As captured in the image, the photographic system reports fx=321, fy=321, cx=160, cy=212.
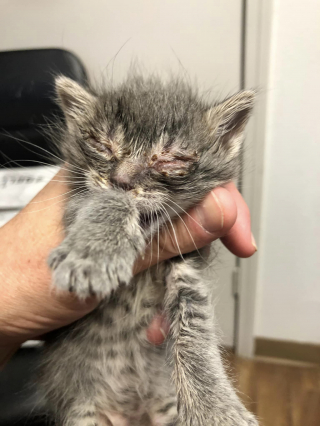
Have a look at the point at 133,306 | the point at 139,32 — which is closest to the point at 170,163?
the point at 133,306

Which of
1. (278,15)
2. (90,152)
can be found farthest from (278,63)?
(90,152)

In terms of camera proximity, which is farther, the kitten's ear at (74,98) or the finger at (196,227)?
the kitten's ear at (74,98)

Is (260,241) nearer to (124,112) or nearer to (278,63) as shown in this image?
(278,63)

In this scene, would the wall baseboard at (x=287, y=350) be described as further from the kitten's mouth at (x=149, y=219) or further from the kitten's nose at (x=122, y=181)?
the kitten's nose at (x=122, y=181)

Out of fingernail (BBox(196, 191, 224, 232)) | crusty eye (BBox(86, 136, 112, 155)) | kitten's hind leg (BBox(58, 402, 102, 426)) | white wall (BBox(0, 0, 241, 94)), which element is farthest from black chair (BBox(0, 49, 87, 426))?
fingernail (BBox(196, 191, 224, 232))

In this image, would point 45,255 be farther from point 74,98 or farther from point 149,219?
point 74,98

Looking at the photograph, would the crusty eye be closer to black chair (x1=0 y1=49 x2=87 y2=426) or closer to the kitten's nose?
the kitten's nose

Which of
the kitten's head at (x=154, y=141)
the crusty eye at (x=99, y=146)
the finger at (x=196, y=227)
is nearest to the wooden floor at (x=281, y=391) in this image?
the finger at (x=196, y=227)
